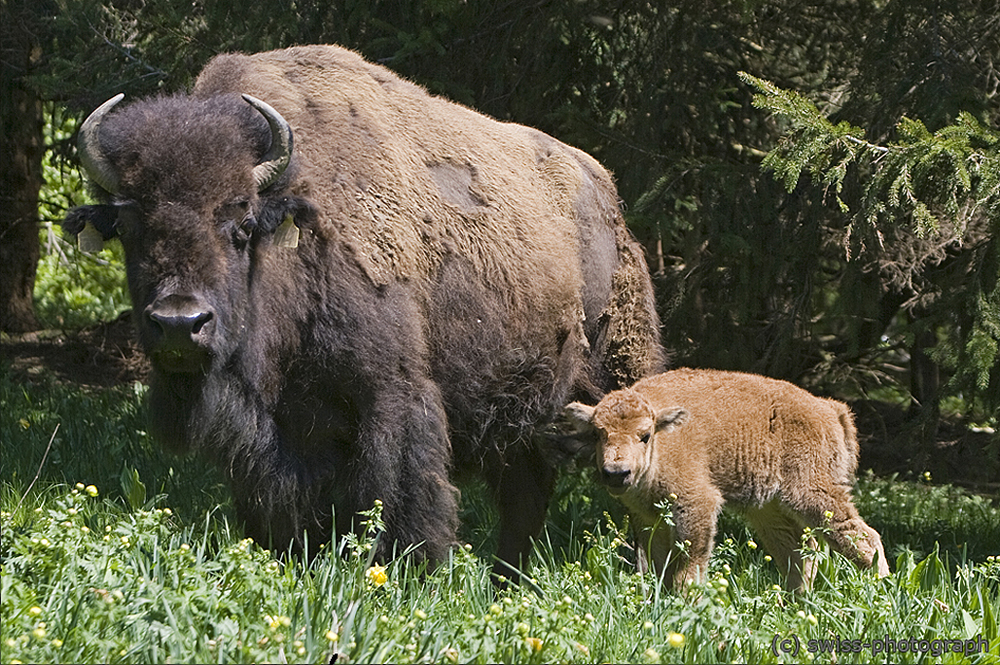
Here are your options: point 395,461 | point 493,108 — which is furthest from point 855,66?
point 395,461

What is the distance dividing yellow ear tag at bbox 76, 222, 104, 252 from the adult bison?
3 cm

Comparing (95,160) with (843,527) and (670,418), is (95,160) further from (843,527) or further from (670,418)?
(843,527)

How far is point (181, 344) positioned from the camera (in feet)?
16.9

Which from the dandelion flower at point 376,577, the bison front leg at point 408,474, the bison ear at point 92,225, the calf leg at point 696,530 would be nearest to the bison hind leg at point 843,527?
the calf leg at point 696,530

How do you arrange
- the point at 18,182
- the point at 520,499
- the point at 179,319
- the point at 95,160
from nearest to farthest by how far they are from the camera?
the point at 179,319
the point at 95,160
the point at 520,499
the point at 18,182

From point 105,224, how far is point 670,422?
10.1 feet

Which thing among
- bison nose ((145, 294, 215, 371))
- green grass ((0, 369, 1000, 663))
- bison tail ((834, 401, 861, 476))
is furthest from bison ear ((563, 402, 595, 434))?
bison nose ((145, 294, 215, 371))

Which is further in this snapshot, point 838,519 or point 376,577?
point 838,519

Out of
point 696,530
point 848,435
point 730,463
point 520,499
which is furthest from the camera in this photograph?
point 520,499

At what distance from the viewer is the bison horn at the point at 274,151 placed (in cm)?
564

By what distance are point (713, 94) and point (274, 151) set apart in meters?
4.32

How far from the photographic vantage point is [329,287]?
5.78 m

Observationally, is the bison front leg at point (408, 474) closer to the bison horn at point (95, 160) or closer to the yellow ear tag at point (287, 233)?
the yellow ear tag at point (287, 233)

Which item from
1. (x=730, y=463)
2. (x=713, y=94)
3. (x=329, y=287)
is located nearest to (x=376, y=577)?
(x=329, y=287)
